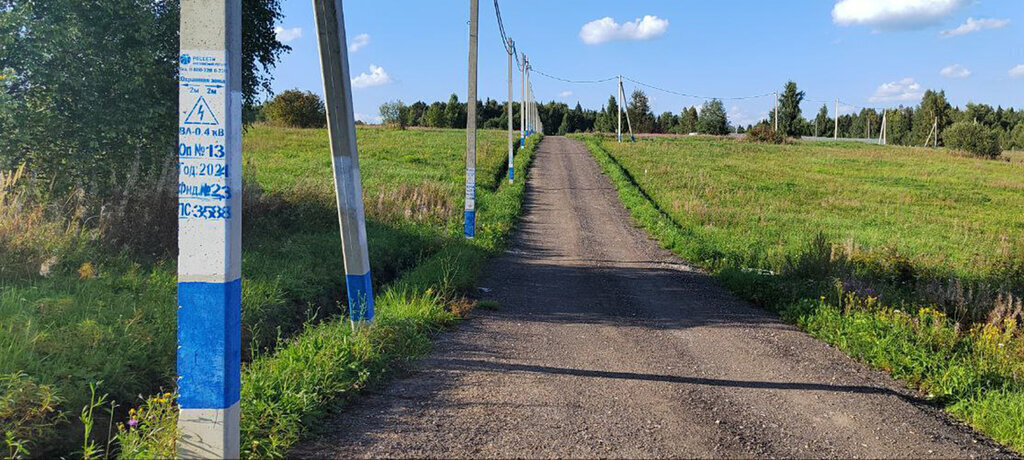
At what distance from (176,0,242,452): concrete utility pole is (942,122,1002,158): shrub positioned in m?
75.6

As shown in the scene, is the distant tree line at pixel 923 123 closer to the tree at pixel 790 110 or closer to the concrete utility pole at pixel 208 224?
the tree at pixel 790 110

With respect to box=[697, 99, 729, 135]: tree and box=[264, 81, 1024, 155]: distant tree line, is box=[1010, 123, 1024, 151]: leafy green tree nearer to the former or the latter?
box=[264, 81, 1024, 155]: distant tree line

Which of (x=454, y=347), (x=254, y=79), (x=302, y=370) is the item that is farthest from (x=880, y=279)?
(x=254, y=79)

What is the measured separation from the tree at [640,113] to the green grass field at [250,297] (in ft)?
290

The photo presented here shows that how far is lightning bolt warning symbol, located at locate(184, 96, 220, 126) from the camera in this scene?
382 centimetres

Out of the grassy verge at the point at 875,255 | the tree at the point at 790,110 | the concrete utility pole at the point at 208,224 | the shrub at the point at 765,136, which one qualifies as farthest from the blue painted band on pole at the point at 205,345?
the tree at the point at 790,110

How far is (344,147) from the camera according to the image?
22.7 feet

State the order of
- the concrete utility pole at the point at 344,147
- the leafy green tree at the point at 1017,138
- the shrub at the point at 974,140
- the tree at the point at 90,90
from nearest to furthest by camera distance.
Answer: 1. the concrete utility pole at the point at 344,147
2. the tree at the point at 90,90
3. the shrub at the point at 974,140
4. the leafy green tree at the point at 1017,138

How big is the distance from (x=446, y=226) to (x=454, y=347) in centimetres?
941

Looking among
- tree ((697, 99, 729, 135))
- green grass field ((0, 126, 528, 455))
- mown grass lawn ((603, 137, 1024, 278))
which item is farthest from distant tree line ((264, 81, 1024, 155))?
green grass field ((0, 126, 528, 455))

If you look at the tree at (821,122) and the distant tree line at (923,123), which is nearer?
the distant tree line at (923,123)

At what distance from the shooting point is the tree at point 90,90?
9.91 metres

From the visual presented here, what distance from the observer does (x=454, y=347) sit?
7.33 m

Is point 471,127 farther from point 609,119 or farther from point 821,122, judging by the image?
point 821,122
